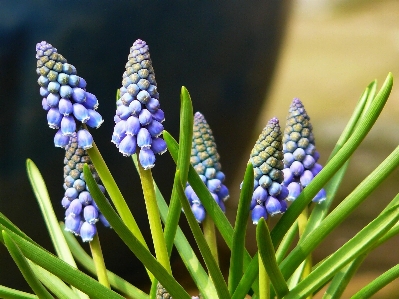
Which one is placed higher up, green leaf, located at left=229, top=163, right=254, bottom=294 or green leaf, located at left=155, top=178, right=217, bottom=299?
green leaf, located at left=229, top=163, right=254, bottom=294

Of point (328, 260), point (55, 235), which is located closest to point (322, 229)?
point (328, 260)

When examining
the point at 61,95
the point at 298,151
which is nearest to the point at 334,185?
the point at 298,151

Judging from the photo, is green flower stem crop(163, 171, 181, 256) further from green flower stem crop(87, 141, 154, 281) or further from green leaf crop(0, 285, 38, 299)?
green leaf crop(0, 285, 38, 299)

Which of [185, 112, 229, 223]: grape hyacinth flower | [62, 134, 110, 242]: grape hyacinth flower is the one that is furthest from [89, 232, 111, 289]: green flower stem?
[185, 112, 229, 223]: grape hyacinth flower

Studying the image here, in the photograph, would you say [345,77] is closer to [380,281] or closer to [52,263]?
[380,281]

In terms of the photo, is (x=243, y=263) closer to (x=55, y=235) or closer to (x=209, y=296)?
(x=209, y=296)

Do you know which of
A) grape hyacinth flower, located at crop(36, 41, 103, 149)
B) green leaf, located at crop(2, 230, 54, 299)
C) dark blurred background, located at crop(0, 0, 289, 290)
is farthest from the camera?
dark blurred background, located at crop(0, 0, 289, 290)
